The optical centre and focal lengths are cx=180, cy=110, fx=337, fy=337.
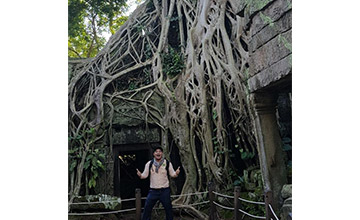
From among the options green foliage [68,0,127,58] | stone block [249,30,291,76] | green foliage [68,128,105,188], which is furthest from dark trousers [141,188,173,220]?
green foliage [68,0,127,58]

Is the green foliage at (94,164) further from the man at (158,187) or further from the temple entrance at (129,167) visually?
the man at (158,187)

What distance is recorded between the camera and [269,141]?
2.98 meters

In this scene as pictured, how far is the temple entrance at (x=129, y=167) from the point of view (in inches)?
148

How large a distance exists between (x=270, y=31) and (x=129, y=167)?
2.27 m

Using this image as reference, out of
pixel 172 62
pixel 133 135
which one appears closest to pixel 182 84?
pixel 172 62

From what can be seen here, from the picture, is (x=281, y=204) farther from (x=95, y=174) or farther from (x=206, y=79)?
(x=95, y=174)

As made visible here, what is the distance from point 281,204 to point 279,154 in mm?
426

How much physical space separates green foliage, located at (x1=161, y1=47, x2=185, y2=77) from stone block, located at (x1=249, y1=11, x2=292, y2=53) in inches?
65.6

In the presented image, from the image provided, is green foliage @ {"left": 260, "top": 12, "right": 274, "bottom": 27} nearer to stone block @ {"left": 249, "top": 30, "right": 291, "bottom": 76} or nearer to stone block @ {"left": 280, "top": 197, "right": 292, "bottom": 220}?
stone block @ {"left": 249, "top": 30, "right": 291, "bottom": 76}

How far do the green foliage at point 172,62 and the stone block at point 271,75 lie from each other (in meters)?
1.63

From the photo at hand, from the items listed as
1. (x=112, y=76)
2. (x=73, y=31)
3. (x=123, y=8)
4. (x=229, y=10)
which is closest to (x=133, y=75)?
(x=112, y=76)

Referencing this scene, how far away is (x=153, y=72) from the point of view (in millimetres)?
4562

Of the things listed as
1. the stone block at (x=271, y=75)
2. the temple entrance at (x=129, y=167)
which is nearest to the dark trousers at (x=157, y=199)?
the temple entrance at (x=129, y=167)

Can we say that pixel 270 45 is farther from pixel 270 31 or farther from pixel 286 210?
pixel 286 210
